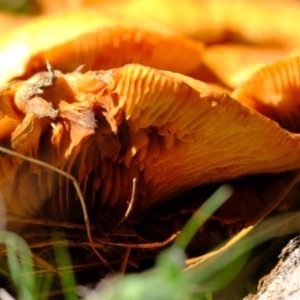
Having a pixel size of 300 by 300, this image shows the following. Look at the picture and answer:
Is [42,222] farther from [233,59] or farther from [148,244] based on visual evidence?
[233,59]

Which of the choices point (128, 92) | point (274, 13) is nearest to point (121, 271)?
point (128, 92)

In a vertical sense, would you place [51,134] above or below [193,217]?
above

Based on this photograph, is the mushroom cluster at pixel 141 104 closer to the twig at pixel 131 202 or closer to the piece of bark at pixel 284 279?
the twig at pixel 131 202

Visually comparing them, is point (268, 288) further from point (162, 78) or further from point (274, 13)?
point (274, 13)

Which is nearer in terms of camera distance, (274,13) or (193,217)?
(193,217)

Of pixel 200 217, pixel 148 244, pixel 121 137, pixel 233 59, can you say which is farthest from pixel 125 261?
pixel 233 59

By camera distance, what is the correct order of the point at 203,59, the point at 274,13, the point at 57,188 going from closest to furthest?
the point at 57,188
the point at 203,59
the point at 274,13

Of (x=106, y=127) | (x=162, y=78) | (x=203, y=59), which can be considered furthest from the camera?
(x=203, y=59)

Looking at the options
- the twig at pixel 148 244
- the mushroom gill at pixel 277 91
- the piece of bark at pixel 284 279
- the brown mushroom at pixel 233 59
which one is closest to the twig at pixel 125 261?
the twig at pixel 148 244
